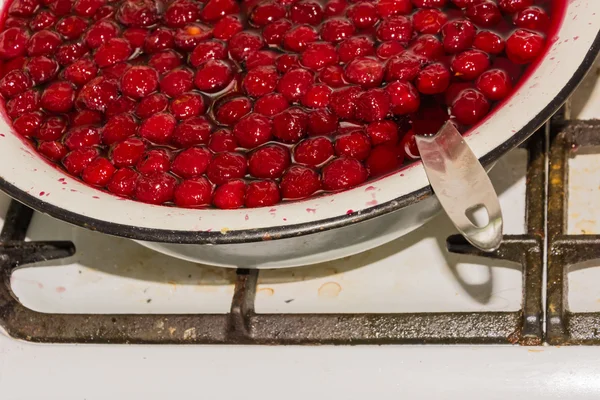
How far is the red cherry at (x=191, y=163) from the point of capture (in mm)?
962

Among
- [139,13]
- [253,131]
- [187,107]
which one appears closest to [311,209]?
[253,131]

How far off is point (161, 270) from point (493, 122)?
20.1 inches

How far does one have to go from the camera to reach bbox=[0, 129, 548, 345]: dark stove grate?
942mm

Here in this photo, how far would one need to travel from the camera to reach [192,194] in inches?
36.3

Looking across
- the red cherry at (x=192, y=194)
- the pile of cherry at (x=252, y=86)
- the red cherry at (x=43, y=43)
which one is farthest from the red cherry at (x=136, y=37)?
the red cherry at (x=192, y=194)

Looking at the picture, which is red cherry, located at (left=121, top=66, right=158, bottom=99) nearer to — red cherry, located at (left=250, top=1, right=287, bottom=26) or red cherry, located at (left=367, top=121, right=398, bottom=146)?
red cherry, located at (left=250, top=1, right=287, bottom=26)

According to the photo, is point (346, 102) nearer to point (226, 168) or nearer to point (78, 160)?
point (226, 168)

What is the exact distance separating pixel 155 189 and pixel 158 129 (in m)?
0.12

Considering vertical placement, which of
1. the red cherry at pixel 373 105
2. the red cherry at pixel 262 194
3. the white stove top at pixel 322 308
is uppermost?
the red cherry at pixel 373 105

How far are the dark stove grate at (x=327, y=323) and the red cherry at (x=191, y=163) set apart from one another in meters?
0.15

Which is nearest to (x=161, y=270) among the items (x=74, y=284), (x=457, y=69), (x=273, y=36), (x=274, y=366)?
→ (x=74, y=284)

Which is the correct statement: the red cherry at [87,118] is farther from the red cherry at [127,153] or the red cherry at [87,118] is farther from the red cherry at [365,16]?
the red cherry at [365,16]

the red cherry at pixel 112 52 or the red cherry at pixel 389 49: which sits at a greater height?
the red cherry at pixel 389 49

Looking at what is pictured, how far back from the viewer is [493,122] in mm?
828
